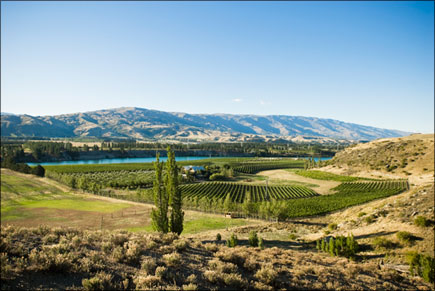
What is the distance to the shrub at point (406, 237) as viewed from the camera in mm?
27997

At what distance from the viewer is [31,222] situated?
4859cm

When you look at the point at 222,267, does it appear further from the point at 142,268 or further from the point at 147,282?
the point at 147,282

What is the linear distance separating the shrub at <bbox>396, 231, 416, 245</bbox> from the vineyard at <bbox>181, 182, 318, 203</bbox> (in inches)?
1991

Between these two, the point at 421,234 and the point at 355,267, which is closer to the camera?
the point at 355,267

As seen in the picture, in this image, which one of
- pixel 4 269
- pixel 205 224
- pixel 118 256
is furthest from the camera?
pixel 205 224

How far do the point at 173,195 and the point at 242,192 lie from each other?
198 feet

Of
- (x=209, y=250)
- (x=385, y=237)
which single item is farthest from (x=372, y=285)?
(x=385, y=237)

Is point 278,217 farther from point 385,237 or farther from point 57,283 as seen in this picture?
point 57,283

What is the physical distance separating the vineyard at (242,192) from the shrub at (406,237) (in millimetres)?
50561

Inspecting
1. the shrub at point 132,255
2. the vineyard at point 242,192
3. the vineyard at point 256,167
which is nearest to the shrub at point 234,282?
the shrub at point 132,255

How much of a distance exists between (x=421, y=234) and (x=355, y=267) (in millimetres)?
16513

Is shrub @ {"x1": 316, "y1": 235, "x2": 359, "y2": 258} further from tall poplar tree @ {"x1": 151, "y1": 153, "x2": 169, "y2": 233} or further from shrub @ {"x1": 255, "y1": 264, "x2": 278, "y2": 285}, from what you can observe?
tall poplar tree @ {"x1": 151, "y1": 153, "x2": 169, "y2": 233}

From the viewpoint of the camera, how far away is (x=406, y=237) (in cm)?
2841

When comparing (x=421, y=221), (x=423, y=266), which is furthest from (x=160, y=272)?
(x=421, y=221)
